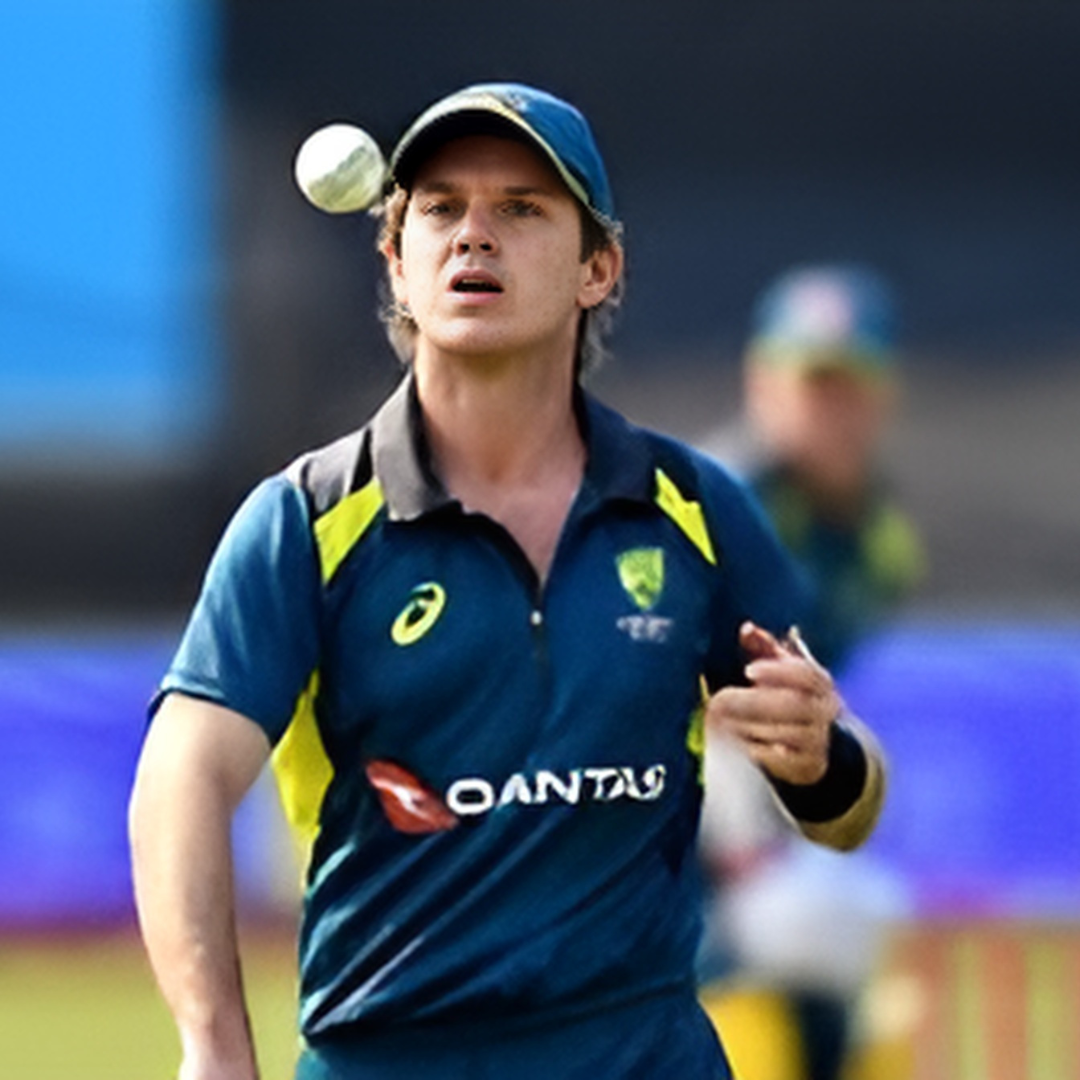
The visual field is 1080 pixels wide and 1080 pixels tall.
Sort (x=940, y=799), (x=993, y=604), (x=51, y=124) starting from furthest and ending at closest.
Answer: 1. (x=51, y=124)
2. (x=993, y=604)
3. (x=940, y=799)

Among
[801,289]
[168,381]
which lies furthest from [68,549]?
[801,289]

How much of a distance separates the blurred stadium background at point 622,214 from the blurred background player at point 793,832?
320 inches

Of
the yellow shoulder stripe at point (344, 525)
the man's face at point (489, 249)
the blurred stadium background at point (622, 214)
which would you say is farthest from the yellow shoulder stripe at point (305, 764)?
the blurred stadium background at point (622, 214)

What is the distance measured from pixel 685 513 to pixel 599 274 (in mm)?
336

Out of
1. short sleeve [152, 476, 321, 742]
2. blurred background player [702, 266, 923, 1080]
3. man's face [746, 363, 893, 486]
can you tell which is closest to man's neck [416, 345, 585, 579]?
short sleeve [152, 476, 321, 742]

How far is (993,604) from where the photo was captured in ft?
60.4

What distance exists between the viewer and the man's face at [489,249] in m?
3.96

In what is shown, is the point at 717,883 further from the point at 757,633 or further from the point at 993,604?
the point at 993,604

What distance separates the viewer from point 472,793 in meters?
3.91

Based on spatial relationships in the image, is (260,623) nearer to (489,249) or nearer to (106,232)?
(489,249)

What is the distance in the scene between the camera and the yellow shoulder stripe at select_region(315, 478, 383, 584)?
12.9 ft

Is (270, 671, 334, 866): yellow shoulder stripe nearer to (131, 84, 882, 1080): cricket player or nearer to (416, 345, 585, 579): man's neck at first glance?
(131, 84, 882, 1080): cricket player

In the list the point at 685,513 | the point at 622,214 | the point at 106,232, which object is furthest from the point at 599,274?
the point at 106,232

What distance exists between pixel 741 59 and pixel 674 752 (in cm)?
1704
